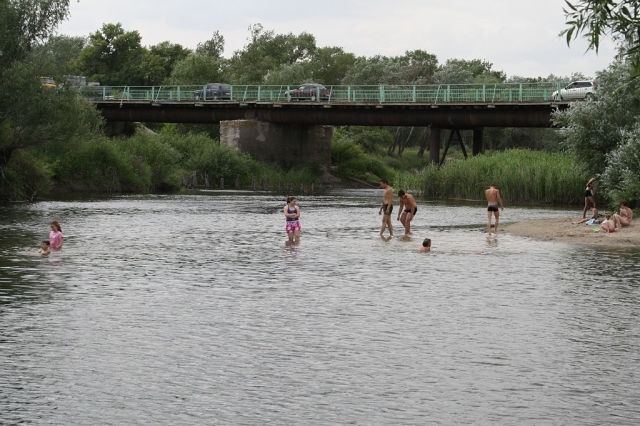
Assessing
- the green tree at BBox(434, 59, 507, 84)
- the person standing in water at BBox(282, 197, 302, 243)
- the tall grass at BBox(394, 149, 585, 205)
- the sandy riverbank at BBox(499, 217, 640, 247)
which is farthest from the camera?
the green tree at BBox(434, 59, 507, 84)

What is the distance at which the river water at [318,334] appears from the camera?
12.4m

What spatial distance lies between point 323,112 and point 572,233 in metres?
52.4

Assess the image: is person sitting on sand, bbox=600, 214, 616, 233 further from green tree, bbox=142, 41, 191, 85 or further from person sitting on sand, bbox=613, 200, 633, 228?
green tree, bbox=142, 41, 191, 85

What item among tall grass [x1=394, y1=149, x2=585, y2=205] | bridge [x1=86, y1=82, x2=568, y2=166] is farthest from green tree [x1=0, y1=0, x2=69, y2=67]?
tall grass [x1=394, y1=149, x2=585, y2=205]

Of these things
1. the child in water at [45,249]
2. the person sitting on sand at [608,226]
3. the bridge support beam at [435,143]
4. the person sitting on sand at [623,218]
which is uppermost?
the bridge support beam at [435,143]

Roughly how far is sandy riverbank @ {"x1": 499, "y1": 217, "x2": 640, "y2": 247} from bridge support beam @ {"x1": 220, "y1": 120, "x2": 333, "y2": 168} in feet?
179

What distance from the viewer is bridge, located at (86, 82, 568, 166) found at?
75750 millimetres

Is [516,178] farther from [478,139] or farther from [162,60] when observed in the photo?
[162,60]

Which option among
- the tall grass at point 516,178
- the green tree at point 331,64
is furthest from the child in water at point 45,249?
the green tree at point 331,64

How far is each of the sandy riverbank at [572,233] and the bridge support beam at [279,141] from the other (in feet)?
179

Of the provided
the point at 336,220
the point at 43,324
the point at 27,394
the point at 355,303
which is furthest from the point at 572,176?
the point at 27,394

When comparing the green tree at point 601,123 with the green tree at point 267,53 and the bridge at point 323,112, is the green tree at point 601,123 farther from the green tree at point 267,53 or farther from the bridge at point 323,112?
the green tree at point 267,53

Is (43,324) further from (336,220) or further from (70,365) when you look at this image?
(336,220)

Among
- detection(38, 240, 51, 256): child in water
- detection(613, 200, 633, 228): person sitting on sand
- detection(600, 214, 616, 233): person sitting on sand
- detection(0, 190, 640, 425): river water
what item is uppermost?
detection(613, 200, 633, 228): person sitting on sand
